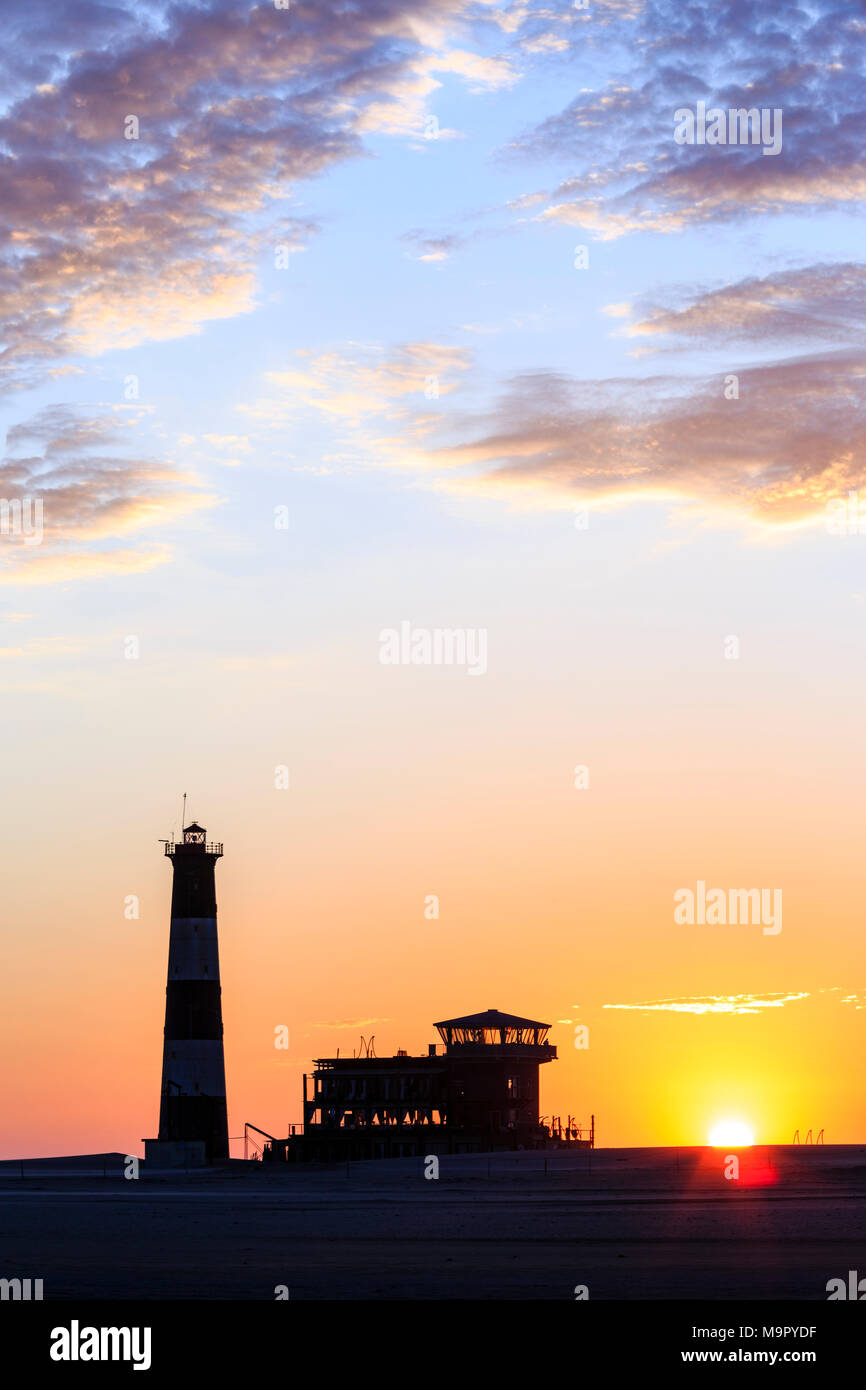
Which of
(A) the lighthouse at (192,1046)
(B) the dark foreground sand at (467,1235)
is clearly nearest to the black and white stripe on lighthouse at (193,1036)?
(A) the lighthouse at (192,1046)

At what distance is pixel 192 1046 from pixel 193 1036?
534mm

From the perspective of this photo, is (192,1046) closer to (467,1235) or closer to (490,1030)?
(490,1030)

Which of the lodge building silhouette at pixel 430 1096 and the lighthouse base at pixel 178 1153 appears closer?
the lighthouse base at pixel 178 1153

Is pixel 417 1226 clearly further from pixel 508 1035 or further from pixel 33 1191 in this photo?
pixel 508 1035

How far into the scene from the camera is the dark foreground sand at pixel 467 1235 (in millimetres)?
31156

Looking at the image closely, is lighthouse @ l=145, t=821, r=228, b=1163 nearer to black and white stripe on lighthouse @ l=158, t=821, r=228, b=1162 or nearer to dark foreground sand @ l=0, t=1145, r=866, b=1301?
black and white stripe on lighthouse @ l=158, t=821, r=228, b=1162

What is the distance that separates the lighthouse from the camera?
3802 inches

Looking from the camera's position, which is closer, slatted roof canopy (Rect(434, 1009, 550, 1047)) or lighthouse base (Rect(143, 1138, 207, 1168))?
lighthouse base (Rect(143, 1138, 207, 1168))

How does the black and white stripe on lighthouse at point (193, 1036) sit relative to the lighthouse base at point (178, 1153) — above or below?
above

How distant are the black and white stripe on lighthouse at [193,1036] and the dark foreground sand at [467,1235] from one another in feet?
56.2

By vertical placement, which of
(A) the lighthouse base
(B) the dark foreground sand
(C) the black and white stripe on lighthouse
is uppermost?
(C) the black and white stripe on lighthouse

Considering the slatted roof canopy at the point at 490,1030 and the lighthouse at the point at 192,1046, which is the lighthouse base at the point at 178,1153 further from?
the slatted roof canopy at the point at 490,1030

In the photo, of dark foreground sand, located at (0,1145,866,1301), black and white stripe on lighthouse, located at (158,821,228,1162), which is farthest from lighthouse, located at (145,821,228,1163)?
dark foreground sand, located at (0,1145,866,1301)

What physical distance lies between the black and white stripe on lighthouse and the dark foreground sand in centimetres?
1713
